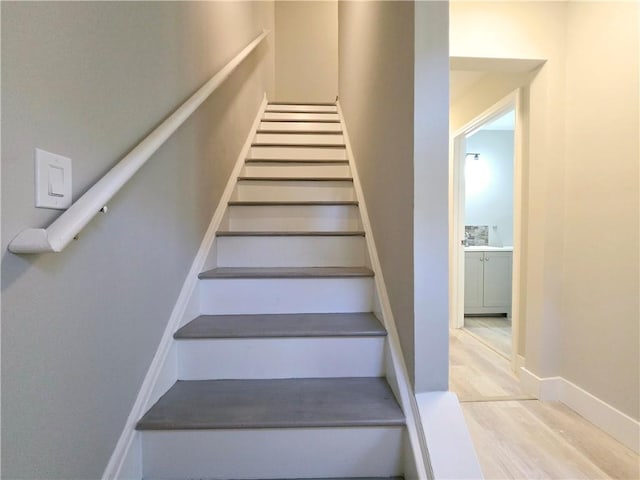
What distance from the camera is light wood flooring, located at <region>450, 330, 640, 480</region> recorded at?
1.36 m

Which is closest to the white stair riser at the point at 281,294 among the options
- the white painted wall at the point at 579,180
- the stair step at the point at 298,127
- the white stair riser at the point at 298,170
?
the white stair riser at the point at 298,170

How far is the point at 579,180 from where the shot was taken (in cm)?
184

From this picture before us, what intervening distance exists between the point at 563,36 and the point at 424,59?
1.62m

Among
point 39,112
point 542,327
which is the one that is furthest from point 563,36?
point 39,112

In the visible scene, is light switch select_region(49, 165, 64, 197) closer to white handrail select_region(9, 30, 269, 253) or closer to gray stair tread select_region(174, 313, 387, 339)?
white handrail select_region(9, 30, 269, 253)

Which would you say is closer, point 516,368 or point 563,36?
point 563,36

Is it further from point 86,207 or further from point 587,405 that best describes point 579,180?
point 86,207

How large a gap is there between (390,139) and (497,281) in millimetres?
3300

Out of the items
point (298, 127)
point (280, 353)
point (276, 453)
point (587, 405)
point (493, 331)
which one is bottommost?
point (493, 331)

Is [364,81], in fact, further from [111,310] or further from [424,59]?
[111,310]

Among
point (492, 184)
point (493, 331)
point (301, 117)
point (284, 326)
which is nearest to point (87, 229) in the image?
point (284, 326)

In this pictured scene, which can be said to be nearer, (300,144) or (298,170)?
(298,170)

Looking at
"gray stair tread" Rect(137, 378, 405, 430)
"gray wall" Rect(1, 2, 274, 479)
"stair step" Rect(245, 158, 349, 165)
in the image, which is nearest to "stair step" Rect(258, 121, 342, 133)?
"stair step" Rect(245, 158, 349, 165)

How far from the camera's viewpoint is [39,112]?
0.65 metres
